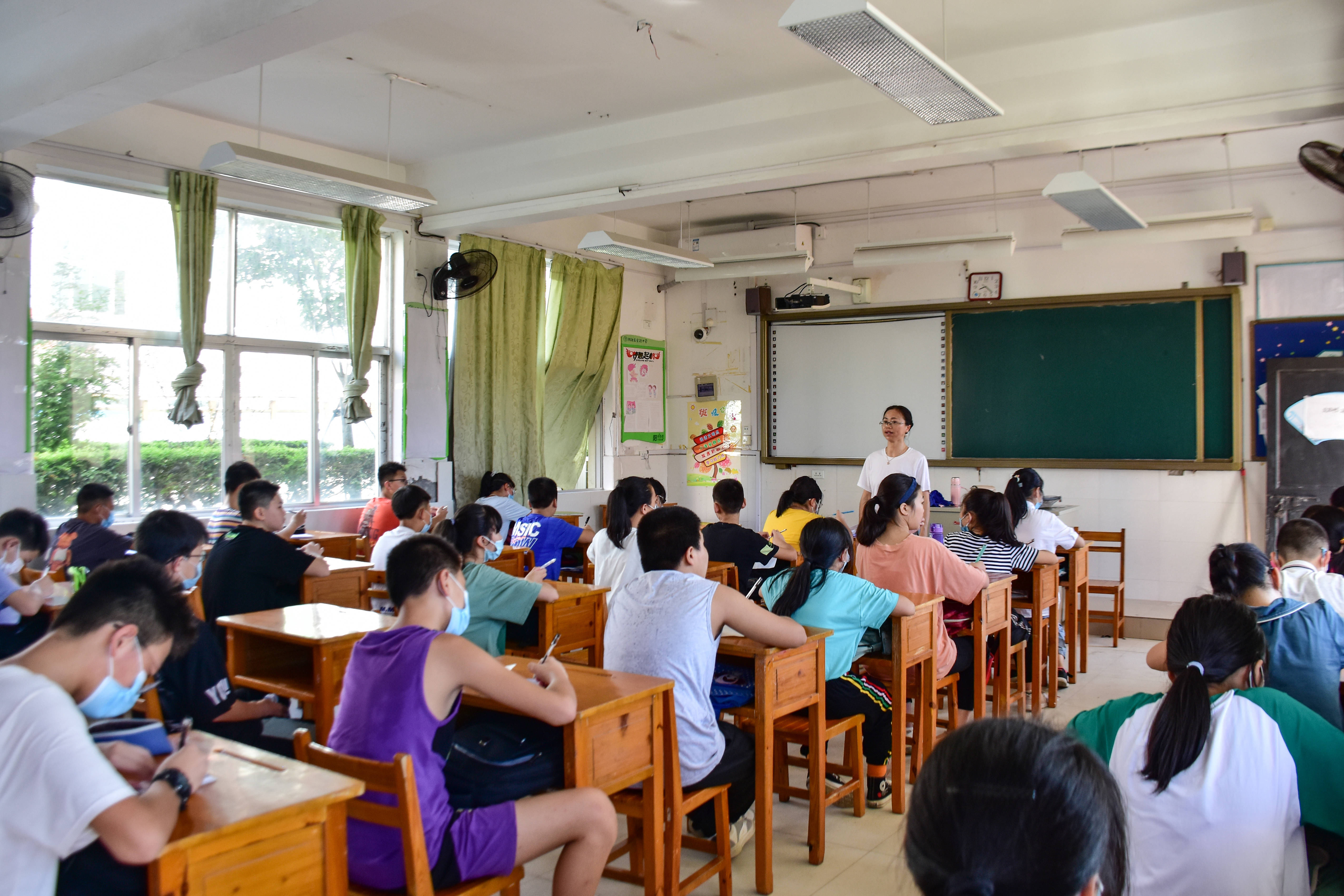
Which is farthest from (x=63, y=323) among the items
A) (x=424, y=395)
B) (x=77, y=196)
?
(x=424, y=395)

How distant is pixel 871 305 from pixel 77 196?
573 centimetres

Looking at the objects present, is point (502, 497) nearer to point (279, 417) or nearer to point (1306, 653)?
point (279, 417)

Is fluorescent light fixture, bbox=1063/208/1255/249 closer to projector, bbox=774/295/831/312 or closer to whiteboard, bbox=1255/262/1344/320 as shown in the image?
whiteboard, bbox=1255/262/1344/320

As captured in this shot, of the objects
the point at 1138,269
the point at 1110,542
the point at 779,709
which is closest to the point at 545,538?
the point at 779,709

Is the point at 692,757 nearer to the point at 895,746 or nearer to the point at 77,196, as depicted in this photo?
the point at 895,746

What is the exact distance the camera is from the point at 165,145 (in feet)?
18.2

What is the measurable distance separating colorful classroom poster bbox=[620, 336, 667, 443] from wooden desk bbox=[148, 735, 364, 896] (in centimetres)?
701

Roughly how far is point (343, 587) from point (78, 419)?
237 cm

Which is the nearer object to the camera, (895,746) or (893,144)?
(895,746)

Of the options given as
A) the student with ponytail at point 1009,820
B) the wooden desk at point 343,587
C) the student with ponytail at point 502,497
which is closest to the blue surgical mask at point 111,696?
the student with ponytail at point 1009,820

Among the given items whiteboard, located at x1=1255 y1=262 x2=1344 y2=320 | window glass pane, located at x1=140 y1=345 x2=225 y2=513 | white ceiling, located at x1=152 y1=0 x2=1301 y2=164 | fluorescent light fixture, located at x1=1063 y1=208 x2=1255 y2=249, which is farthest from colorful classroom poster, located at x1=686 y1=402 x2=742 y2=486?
window glass pane, located at x1=140 y1=345 x2=225 y2=513

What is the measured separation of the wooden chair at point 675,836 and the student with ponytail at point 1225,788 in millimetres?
1094

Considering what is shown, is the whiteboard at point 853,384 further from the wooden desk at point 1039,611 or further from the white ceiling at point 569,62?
the white ceiling at point 569,62

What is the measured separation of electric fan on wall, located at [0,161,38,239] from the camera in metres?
4.58
